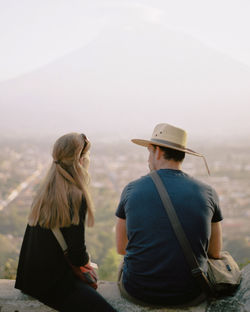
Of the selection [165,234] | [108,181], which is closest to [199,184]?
[165,234]

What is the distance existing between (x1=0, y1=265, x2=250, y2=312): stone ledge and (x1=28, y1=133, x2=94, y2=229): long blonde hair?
535 mm

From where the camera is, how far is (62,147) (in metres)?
2.24

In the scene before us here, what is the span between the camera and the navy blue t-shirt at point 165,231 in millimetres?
1917

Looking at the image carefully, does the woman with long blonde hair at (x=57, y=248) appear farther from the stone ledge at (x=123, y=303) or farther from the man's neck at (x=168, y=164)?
the man's neck at (x=168, y=164)

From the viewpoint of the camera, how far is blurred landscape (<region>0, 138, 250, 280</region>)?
1618 inches

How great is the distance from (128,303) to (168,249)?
54cm

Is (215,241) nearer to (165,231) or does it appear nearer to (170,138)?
(165,231)

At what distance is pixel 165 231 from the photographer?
191 cm

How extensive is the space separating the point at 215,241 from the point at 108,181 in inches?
3018

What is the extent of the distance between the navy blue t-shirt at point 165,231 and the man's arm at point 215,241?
0.17 metres

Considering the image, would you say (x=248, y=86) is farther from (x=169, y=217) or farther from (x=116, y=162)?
(x=169, y=217)

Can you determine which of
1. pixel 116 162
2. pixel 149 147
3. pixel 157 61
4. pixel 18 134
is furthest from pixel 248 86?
pixel 149 147

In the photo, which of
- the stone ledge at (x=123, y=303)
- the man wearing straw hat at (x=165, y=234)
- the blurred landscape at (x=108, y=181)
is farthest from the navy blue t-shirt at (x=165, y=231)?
the blurred landscape at (x=108, y=181)

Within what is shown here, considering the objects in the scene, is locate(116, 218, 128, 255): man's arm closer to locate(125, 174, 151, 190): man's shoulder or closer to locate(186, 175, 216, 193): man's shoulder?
locate(125, 174, 151, 190): man's shoulder
